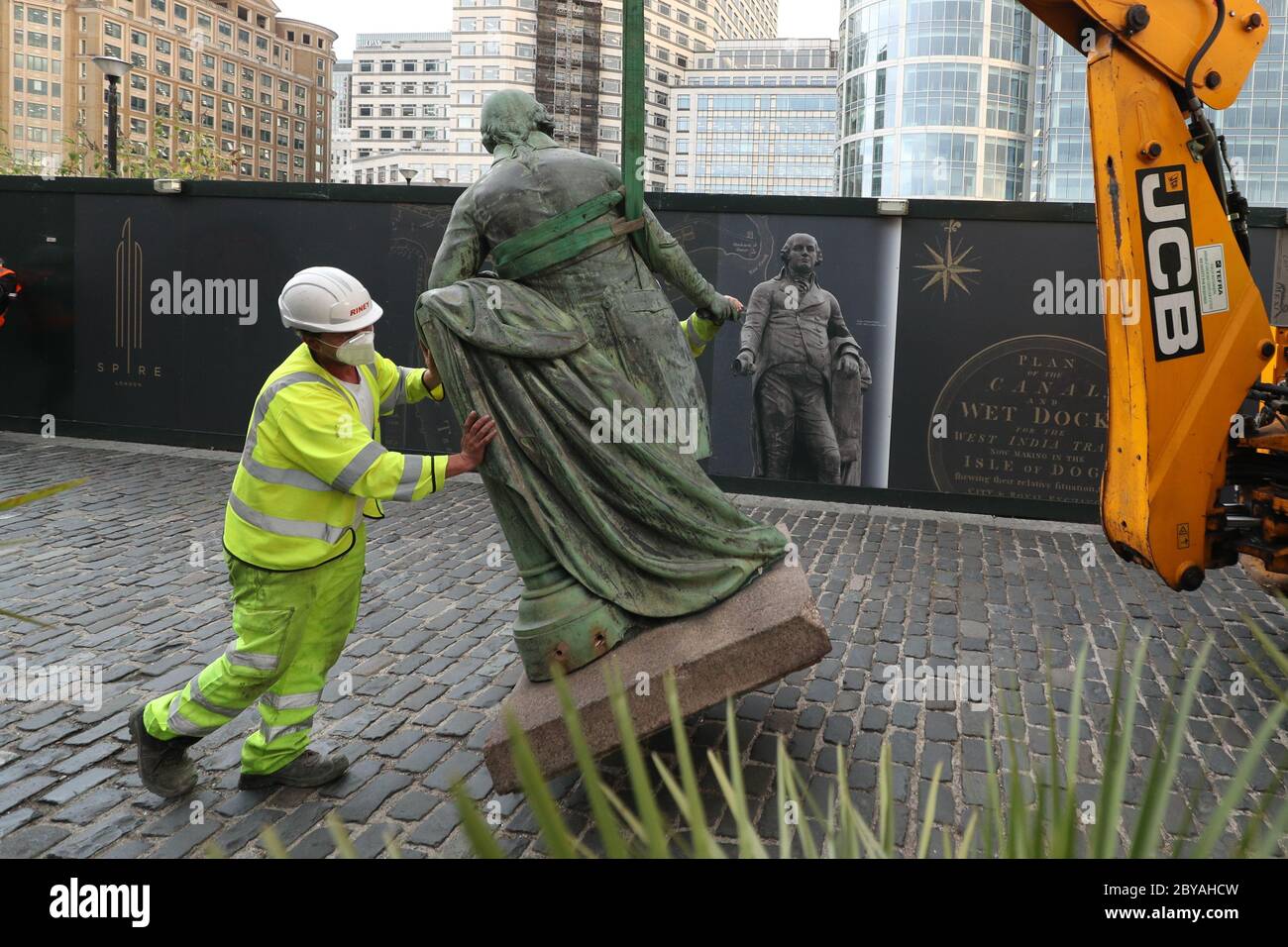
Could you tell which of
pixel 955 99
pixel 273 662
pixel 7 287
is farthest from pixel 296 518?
pixel 955 99

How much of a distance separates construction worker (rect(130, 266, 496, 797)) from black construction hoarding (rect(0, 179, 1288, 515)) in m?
6.61

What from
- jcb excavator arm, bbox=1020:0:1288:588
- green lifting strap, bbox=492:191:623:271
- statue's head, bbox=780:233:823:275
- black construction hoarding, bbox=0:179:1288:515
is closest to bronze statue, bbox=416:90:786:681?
green lifting strap, bbox=492:191:623:271

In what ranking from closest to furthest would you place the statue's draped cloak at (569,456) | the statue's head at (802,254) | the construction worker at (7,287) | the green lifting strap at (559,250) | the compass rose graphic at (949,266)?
the statue's draped cloak at (569,456) < the green lifting strap at (559,250) < the compass rose graphic at (949,266) < the statue's head at (802,254) < the construction worker at (7,287)

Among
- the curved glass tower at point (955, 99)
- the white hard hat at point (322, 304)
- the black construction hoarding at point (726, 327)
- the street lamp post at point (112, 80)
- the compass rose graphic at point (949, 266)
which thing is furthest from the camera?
the curved glass tower at point (955, 99)

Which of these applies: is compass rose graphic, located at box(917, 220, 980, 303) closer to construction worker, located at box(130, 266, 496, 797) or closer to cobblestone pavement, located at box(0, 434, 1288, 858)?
cobblestone pavement, located at box(0, 434, 1288, 858)

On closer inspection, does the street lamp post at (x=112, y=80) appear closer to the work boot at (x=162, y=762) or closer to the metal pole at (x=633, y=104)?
the metal pole at (x=633, y=104)

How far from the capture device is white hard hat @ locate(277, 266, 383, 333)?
12.2 ft

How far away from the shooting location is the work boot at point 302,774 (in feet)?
13.2

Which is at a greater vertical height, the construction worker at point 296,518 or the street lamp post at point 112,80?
the street lamp post at point 112,80

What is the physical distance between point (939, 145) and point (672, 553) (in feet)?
244

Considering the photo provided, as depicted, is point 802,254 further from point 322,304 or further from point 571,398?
point 322,304

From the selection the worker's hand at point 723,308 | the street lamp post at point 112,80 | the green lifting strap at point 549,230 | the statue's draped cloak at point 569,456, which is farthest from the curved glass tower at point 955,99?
the statue's draped cloak at point 569,456

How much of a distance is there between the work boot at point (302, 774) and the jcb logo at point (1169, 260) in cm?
408
